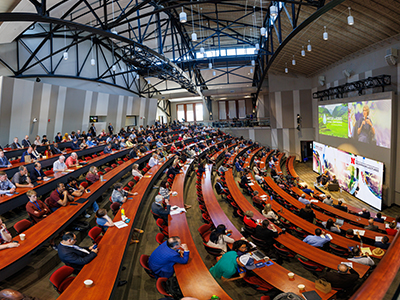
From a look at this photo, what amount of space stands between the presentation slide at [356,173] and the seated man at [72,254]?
38.8ft

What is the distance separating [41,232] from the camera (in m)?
4.26

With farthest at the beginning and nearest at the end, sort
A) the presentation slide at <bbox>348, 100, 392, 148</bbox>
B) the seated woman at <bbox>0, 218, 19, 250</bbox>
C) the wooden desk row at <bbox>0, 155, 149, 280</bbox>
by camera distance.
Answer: the presentation slide at <bbox>348, 100, 392, 148</bbox> → the seated woman at <bbox>0, 218, 19, 250</bbox> → the wooden desk row at <bbox>0, 155, 149, 280</bbox>

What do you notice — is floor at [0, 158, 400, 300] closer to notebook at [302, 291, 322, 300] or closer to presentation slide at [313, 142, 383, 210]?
notebook at [302, 291, 322, 300]

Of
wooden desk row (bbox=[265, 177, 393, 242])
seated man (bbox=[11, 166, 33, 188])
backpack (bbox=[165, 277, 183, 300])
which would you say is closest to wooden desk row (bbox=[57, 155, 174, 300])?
backpack (bbox=[165, 277, 183, 300])

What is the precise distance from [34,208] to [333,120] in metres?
15.8

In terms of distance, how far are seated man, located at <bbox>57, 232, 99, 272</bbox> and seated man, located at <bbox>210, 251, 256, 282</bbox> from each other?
6.75 ft

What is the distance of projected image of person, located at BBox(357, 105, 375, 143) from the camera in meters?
11.3

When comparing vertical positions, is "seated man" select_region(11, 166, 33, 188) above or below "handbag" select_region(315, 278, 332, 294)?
above

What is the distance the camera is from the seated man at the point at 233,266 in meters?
4.03

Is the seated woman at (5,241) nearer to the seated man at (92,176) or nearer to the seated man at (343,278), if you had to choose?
the seated man at (92,176)

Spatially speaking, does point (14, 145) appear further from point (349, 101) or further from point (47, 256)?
point (349, 101)

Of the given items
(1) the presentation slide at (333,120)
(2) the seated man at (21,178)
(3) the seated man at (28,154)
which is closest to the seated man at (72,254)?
(2) the seated man at (21,178)

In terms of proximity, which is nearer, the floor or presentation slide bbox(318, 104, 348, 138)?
the floor

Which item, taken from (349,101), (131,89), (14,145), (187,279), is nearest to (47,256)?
(187,279)
